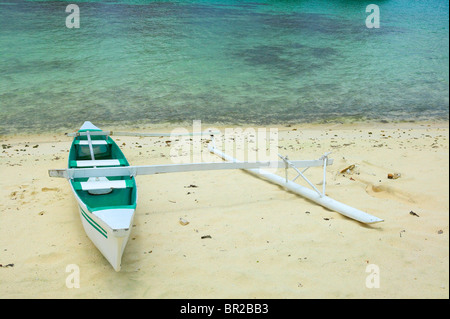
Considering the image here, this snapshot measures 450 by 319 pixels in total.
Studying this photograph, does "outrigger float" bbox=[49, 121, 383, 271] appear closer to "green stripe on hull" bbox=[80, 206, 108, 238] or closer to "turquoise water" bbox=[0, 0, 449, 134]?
"green stripe on hull" bbox=[80, 206, 108, 238]

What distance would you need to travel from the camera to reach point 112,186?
3590 mm

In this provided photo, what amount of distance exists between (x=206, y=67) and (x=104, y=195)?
377 inches

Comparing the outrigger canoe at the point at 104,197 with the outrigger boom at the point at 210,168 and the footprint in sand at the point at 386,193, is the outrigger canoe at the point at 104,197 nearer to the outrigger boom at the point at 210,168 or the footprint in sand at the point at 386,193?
the outrigger boom at the point at 210,168

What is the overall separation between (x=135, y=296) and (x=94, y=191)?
1.30m

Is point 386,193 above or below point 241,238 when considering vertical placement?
above

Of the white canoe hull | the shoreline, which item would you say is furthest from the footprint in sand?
the shoreline

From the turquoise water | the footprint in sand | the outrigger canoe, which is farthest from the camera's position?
the turquoise water

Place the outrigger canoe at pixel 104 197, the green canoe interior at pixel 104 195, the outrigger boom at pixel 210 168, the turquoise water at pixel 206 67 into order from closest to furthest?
the outrigger canoe at pixel 104 197 → the green canoe interior at pixel 104 195 → the outrigger boom at pixel 210 168 → the turquoise water at pixel 206 67

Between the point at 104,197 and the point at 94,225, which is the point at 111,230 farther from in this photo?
the point at 104,197

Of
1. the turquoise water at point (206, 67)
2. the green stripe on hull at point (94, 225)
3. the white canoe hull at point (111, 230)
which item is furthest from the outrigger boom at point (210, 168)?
the turquoise water at point (206, 67)

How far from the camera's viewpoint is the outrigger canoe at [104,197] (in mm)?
2834

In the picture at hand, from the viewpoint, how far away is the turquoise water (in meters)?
9.10

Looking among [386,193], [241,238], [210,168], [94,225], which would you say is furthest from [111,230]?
[386,193]

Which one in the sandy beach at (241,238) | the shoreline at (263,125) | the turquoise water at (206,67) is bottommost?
the sandy beach at (241,238)
